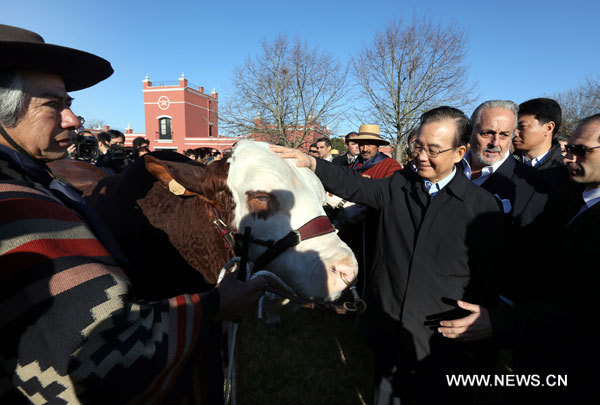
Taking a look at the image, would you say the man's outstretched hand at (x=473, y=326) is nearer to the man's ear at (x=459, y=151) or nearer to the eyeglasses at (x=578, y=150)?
the man's ear at (x=459, y=151)

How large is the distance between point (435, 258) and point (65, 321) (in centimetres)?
213

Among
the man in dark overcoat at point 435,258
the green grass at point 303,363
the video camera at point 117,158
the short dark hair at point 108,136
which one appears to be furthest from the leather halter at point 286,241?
the short dark hair at point 108,136

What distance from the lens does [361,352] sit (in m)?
4.64

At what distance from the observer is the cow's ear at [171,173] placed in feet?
7.14

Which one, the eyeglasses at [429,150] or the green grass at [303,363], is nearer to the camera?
the eyeglasses at [429,150]

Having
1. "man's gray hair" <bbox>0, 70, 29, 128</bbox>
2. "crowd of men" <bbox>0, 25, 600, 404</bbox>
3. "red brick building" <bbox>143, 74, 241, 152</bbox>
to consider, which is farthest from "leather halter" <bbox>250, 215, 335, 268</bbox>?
"red brick building" <bbox>143, 74, 241, 152</bbox>

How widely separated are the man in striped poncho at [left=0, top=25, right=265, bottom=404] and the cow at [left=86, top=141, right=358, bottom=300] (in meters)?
0.96

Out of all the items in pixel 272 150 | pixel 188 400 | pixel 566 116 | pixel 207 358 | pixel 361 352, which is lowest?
pixel 361 352

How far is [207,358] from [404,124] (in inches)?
891

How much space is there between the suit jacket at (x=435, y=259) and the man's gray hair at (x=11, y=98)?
7.62ft

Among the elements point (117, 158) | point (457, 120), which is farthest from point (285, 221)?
point (117, 158)

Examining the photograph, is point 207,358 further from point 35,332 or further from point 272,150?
point 272,150

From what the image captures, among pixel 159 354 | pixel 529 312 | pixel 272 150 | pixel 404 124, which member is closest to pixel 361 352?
pixel 529 312

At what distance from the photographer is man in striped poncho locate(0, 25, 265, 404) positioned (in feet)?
2.75
